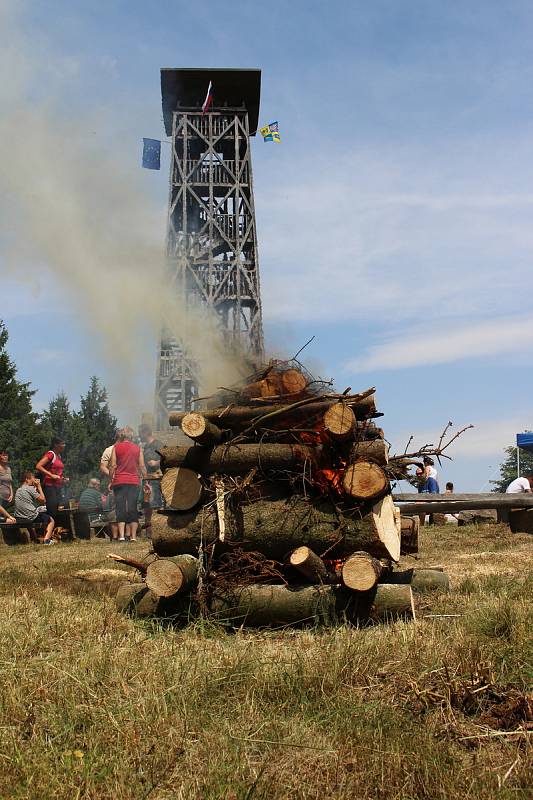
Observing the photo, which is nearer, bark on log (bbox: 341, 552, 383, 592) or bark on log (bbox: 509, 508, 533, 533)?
bark on log (bbox: 341, 552, 383, 592)

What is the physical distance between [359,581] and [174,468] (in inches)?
67.5

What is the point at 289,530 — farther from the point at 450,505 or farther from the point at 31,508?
the point at 31,508

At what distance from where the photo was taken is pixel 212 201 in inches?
1590

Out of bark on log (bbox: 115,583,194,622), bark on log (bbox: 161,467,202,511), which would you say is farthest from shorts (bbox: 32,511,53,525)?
bark on log (bbox: 115,583,194,622)

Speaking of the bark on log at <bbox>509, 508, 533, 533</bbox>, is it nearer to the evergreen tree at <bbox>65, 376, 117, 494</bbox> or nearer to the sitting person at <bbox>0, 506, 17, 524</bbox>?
the sitting person at <bbox>0, 506, 17, 524</bbox>

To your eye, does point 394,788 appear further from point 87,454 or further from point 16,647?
point 87,454

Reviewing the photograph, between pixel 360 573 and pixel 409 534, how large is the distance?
1898mm

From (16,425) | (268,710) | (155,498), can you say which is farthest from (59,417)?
(268,710)

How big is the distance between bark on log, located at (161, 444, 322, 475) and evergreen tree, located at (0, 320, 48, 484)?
34.1 meters

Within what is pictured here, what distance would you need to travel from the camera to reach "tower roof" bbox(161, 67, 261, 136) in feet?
129

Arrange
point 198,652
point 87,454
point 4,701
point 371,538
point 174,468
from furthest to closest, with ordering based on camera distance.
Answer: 1. point 87,454
2. point 174,468
3. point 371,538
4. point 198,652
5. point 4,701

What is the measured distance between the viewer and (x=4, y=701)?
140 inches

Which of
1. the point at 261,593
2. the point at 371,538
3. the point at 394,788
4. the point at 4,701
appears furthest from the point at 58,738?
the point at 371,538

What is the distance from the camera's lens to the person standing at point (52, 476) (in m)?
14.9
